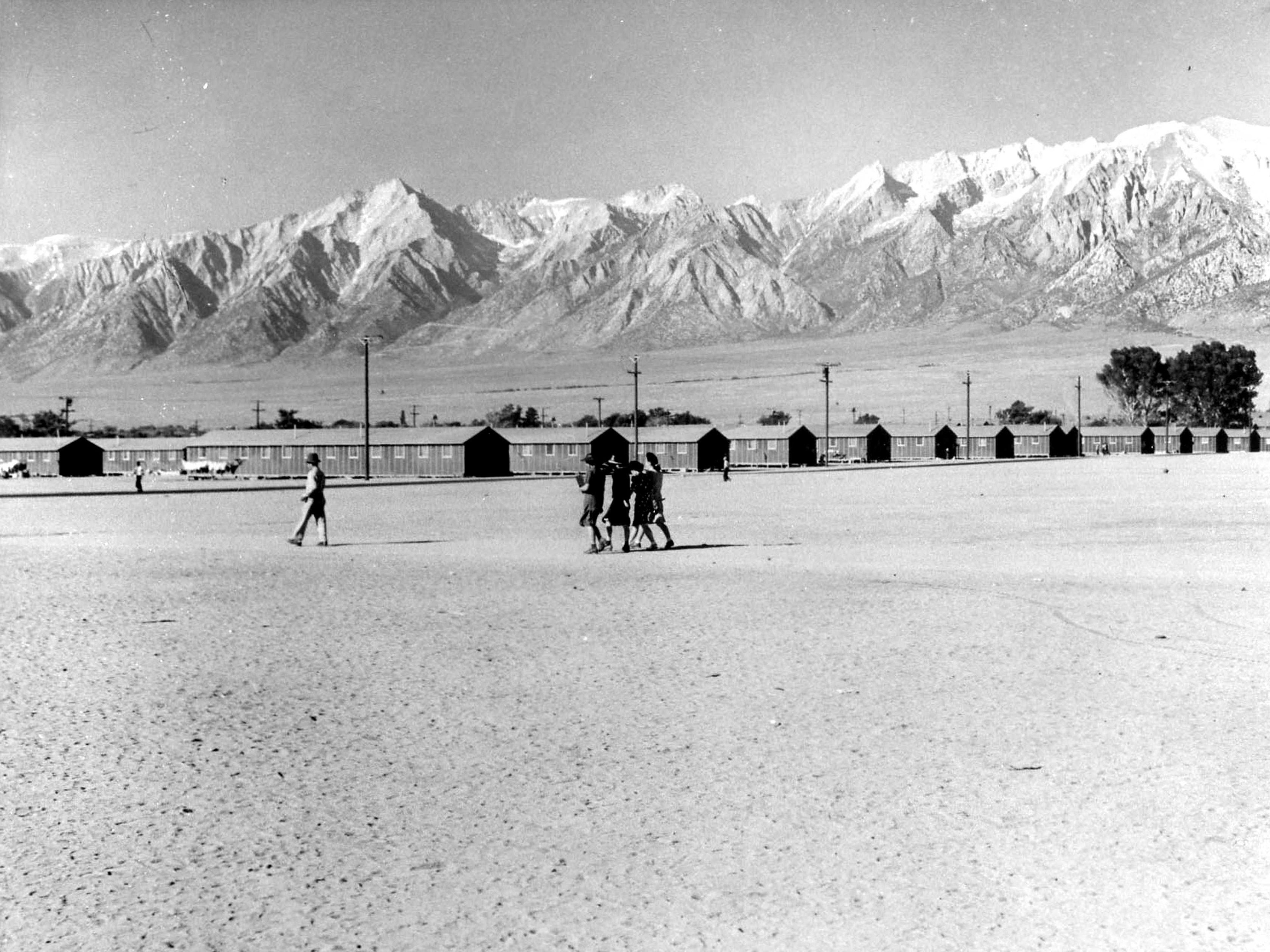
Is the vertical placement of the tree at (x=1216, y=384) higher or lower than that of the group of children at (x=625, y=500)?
higher

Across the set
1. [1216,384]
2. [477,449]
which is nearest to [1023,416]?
[1216,384]

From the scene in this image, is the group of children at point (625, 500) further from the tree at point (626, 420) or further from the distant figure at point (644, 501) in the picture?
the tree at point (626, 420)

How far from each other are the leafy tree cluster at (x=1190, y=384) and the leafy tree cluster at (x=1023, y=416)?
33.0 feet

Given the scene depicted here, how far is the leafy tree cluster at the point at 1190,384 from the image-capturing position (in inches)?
5984

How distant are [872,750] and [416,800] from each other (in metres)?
2.95

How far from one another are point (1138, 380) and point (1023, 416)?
872 inches

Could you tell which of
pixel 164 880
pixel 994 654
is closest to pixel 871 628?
pixel 994 654

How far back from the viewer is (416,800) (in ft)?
23.2

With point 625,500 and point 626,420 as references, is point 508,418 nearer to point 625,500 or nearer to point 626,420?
point 626,420

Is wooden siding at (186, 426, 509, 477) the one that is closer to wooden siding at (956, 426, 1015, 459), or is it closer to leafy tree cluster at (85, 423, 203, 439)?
leafy tree cluster at (85, 423, 203, 439)

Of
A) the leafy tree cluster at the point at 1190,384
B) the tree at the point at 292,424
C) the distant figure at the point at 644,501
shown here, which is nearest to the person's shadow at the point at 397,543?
the distant figure at the point at 644,501

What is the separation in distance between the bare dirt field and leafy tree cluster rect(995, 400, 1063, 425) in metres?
128

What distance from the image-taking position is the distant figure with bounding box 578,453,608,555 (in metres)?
22.5

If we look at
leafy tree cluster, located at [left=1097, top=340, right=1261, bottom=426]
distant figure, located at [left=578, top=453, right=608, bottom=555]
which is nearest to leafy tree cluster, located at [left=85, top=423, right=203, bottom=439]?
distant figure, located at [left=578, top=453, right=608, bottom=555]
